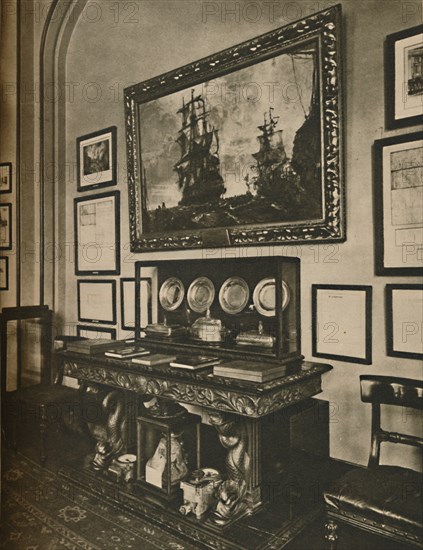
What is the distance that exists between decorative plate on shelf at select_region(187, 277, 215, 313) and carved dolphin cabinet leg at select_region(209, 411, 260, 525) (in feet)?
2.53

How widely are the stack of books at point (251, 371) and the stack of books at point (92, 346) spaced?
0.89 m

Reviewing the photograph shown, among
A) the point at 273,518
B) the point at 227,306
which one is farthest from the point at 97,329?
the point at 273,518

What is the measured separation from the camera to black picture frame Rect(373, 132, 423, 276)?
1938 millimetres

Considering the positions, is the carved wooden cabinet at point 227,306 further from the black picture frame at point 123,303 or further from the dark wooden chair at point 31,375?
the dark wooden chair at point 31,375

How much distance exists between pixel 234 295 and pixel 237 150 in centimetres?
85

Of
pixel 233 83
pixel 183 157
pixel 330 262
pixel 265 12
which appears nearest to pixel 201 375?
pixel 330 262

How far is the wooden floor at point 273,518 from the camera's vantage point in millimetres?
1945

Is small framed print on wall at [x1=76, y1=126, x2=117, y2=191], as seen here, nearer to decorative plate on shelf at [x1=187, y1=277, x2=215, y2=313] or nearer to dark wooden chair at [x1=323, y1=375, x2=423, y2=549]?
decorative plate on shelf at [x1=187, y1=277, x2=215, y2=313]

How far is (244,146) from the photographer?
2.62 meters

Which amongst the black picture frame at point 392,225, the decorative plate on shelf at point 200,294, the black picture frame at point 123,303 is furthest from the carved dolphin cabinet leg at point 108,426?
the black picture frame at point 392,225

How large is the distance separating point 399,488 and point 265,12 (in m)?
2.41

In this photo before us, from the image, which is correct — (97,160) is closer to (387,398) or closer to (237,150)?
(237,150)

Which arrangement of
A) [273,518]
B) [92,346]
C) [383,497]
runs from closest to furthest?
[383,497]
[273,518]
[92,346]

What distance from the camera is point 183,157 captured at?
291cm
